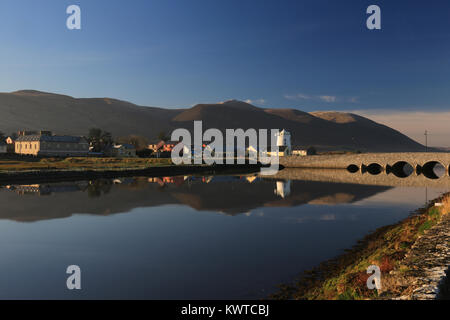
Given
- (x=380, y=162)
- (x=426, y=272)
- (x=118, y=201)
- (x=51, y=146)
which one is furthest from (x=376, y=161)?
(x=51, y=146)

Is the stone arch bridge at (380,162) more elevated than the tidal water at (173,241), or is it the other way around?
the stone arch bridge at (380,162)

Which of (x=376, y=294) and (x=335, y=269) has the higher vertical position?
(x=376, y=294)

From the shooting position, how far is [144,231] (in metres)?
22.0

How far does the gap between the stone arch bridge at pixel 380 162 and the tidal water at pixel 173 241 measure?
54543 millimetres

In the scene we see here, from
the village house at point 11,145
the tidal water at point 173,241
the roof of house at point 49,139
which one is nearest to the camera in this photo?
the tidal water at point 173,241

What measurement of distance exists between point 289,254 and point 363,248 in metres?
4.27

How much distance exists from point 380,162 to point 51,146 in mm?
100142

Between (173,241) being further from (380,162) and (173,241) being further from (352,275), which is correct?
(380,162)

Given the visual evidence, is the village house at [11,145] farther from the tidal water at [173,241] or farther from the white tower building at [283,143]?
the white tower building at [283,143]

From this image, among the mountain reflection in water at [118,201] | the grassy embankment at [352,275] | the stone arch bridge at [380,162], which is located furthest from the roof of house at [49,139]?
the grassy embankment at [352,275]

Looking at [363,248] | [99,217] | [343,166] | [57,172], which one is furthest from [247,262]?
[343,166]

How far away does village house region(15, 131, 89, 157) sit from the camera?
105062mm

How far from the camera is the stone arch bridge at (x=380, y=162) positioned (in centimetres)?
8350

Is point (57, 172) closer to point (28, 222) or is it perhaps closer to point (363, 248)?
point (28, 222)
